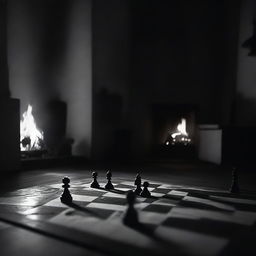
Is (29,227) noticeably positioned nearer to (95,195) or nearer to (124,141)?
(95,195)

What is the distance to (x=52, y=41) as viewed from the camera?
334 inches

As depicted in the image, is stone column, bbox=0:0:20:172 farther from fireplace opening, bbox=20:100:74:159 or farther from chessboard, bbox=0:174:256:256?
fireplace opening, bbox=20:100:74:159

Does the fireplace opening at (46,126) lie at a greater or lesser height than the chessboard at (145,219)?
greater

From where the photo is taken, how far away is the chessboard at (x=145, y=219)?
208 cm

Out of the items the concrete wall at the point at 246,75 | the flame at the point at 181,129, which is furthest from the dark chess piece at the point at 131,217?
the flame at the point at 181,129

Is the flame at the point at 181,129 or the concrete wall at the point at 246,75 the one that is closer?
the concrete wall at the point at 246,75

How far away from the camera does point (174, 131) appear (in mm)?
8445

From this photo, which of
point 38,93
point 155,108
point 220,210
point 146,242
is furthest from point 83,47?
point 146,242

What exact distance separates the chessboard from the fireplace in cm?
439

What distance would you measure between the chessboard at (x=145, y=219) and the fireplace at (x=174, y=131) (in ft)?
14.4

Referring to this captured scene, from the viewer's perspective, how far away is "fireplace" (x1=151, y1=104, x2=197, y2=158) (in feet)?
27.5

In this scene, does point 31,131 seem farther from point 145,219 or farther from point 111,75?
point 145,219

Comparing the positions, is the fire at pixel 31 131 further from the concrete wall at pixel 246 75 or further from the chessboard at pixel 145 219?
the concrete wall at pixel 246 75

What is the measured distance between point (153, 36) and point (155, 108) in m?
2.02
